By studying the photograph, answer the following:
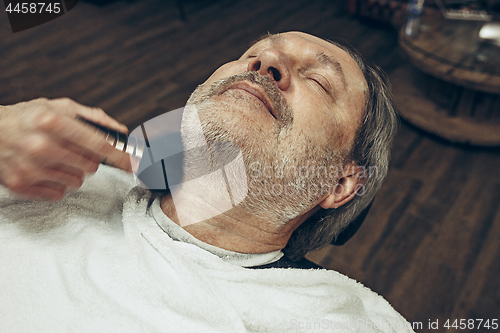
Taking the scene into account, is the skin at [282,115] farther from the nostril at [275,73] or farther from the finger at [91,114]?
the finger at [91,114]

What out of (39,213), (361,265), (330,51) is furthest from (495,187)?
(39,213)

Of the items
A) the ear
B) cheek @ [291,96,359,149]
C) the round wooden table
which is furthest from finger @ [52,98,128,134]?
the round wooden table

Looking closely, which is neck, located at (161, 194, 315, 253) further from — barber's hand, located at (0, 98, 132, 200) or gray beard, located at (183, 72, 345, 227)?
barber's hand, located at (0, 98, 132, 200)

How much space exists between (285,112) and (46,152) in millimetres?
418

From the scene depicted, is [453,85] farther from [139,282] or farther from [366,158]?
[139,282]

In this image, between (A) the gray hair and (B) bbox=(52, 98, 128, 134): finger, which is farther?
(A) the gray hair

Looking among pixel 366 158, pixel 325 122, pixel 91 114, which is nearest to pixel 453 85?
pixel 366 158

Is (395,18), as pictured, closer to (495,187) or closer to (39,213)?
(495,187)

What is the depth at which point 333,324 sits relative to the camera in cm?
67

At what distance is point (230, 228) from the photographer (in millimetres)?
723

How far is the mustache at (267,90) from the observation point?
0.63 meters

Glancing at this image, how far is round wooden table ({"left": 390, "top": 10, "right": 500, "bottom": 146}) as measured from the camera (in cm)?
153

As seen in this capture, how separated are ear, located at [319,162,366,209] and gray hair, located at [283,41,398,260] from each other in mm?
26

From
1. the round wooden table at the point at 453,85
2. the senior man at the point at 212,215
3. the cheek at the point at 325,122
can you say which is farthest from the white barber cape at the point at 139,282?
the round wooden table at the point at 453,85
